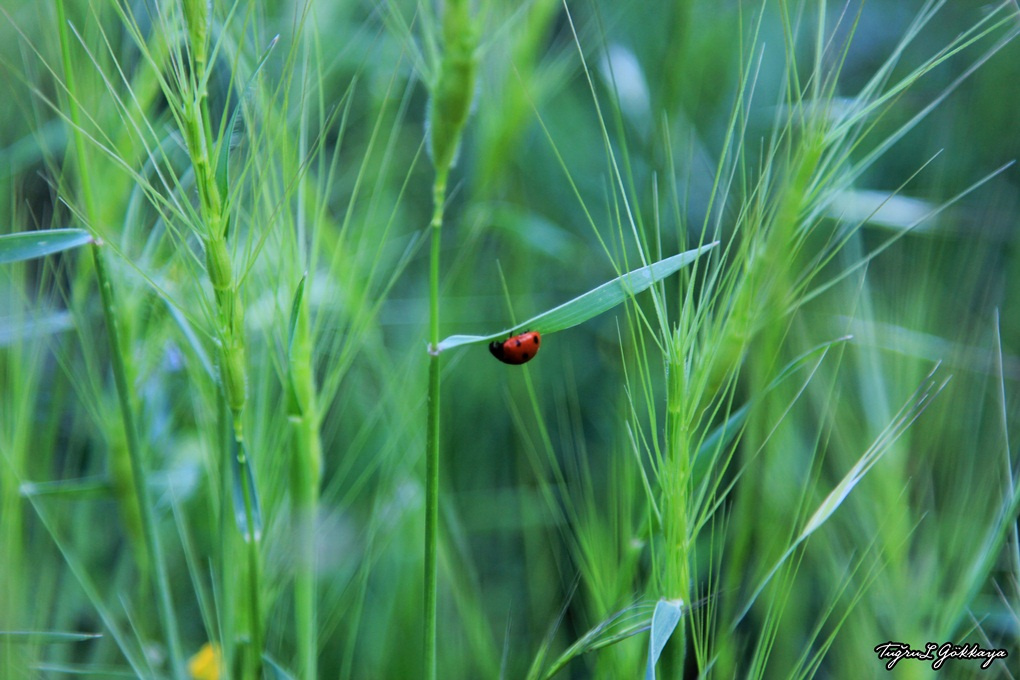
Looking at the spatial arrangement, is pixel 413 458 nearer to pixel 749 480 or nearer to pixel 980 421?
pixel 749 480

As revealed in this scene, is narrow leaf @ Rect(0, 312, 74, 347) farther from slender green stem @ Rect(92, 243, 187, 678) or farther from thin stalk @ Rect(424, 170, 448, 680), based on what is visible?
thin stalk @ Rect(424, 170, 448, 680)

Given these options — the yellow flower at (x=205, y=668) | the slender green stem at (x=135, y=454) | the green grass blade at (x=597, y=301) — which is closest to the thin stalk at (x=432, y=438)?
the green grass blade at (x=597, y=301)

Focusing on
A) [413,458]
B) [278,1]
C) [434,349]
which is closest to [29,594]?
[413,458]

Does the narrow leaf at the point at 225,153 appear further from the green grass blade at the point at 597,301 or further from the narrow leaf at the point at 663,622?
the narrow leaf at the point at 663,622

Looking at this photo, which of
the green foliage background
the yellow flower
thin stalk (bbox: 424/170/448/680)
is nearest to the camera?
thin stalk (bbox: 424/170/448/680)

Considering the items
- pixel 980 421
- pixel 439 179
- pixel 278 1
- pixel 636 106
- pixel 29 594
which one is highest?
pixel 278 1
